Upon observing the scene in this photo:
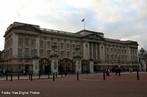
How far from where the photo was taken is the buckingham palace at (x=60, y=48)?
47000mm

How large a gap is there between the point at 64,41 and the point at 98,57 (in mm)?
20687

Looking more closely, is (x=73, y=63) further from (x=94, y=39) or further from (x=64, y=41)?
(x=94, y=39)

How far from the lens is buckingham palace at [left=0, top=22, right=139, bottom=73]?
1850 inches

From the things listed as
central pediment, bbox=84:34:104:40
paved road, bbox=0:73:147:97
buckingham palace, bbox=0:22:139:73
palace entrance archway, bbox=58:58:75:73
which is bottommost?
paved road, bbox=0:73:147:97

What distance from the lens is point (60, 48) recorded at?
74625 millimetres

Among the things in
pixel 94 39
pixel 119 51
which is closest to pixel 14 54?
pixel 94 39

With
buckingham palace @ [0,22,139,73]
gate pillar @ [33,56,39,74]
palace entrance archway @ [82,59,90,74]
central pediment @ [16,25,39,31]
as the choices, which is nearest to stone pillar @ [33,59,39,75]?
gate pillar @ [33,56,39,74]

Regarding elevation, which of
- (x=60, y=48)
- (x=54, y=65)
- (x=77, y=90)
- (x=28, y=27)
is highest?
(x=28, y=27)

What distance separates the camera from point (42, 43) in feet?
229

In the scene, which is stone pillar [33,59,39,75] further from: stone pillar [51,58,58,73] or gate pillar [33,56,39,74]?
stone pillar [51,58,58,73]

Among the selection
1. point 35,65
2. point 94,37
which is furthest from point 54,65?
point 94,37

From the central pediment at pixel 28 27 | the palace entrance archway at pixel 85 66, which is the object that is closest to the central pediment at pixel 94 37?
the central pediment at pixel 28 27

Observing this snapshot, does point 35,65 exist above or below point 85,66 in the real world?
above

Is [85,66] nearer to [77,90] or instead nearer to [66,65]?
[66,65]
